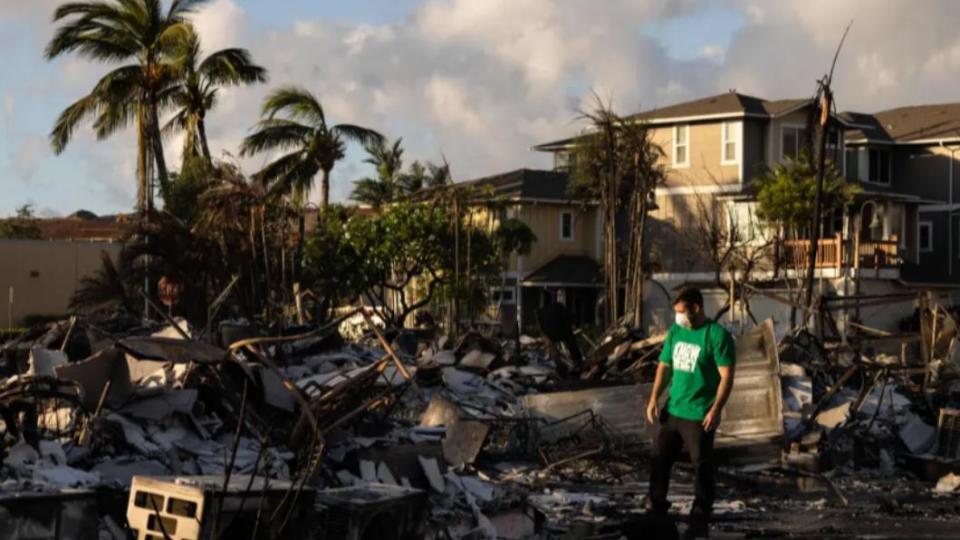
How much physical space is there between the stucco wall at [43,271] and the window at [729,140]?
20755mm

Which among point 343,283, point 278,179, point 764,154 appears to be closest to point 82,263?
point 278,179

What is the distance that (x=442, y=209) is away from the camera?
4456 centimetres

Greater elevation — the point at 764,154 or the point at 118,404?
the point at 764,154

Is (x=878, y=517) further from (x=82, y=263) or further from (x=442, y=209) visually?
(x=82, y=263)

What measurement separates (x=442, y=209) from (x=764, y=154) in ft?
43.3

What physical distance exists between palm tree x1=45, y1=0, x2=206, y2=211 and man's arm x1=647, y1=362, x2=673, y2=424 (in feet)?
114

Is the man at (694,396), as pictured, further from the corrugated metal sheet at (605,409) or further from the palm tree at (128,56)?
the palm tree at (128,56)

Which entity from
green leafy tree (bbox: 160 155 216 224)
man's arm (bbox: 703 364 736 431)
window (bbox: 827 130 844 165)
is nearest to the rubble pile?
man's arm (bbox: 703 364 736 431)

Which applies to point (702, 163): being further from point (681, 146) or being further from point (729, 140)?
point (729, 140)

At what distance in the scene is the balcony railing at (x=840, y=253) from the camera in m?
46.8

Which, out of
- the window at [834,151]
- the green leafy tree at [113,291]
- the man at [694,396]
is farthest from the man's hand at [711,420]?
the window at [834,151]

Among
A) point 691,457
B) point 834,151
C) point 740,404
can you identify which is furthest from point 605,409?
point 834,151

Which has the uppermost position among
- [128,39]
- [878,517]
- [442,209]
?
[128,39]

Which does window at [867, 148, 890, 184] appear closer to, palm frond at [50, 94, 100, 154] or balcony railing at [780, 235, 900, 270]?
balcony railing at [780, 235, 900, 270]
